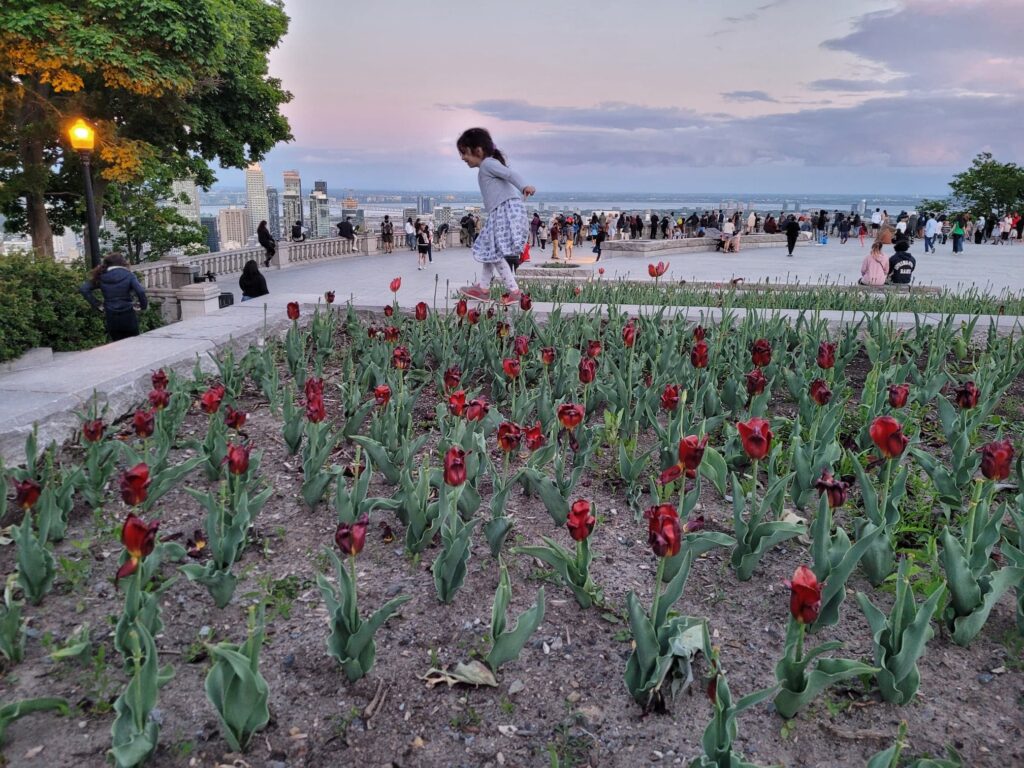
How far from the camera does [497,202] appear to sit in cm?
766

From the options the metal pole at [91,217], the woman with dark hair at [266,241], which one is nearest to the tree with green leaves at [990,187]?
the woman with dark hair at [266,241]

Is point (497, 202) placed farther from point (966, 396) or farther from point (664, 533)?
point (664, 533)

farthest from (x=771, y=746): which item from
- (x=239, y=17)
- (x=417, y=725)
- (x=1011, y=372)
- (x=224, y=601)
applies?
(x=239, y=17)

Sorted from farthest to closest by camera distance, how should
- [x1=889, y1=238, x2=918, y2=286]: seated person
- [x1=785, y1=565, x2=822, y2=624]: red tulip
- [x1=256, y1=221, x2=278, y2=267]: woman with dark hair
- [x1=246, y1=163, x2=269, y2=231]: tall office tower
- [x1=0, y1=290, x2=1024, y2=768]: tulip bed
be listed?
[x1=246, y1=163, x2=269, y2=231]: tall office tower → [x1=256, y1=221, x2=278, y2=267]: woman with dark hair → [x1=889, y1=238, x2=918, y2=286]: seated person → [x1=0, y1=290, x2=1024, y2=768]: tulip bed → [x1=785, y1=565, x2=822, y2=624]: red tulip

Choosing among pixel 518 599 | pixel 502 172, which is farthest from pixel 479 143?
pixel 518 599

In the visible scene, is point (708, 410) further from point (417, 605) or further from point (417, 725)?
point (417, 725)

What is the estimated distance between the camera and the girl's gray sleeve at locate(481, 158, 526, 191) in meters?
7.46

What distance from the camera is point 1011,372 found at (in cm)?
463

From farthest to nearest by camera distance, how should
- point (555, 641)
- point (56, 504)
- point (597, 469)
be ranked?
point (597, 469) → point (56, 504) → point (555, 641)

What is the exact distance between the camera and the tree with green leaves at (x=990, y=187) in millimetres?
50906

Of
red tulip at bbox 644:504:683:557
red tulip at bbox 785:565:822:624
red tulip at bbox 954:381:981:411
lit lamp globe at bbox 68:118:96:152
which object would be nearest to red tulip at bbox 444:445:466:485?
red tulip at bbox 644:504:683:557

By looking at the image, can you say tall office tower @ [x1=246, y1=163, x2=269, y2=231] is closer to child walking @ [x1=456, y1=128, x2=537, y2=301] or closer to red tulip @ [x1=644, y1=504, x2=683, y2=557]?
child walking @ [x1=456, y1=128, x2=537, y2=301]

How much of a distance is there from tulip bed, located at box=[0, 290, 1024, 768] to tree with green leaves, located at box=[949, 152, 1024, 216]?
55.9 m

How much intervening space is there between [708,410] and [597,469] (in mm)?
777
